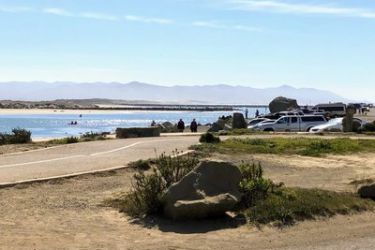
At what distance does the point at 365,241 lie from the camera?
9000mm

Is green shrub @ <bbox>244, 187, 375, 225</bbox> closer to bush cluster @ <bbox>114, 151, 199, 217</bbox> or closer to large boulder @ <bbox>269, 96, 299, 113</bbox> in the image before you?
bush cluster @ <bbox>114, 151, 199, 217</bbox>

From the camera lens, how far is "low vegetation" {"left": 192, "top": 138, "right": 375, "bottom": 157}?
63.1 ft

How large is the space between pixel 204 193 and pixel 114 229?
157 centimetres

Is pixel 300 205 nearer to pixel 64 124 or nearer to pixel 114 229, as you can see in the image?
pixel 114 229

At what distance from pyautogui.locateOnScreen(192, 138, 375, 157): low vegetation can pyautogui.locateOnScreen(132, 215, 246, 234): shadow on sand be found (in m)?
8.50

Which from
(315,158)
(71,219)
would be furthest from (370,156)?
(71,219)

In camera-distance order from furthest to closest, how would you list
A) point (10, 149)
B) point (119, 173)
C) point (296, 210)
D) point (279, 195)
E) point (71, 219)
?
point (10, 149) → point (119, 173) → point (279, 195) → point (296, 210) → point (71, 219)

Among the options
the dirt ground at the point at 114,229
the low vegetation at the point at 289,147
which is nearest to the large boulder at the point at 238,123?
→ the low vegetation at the point at 289,147

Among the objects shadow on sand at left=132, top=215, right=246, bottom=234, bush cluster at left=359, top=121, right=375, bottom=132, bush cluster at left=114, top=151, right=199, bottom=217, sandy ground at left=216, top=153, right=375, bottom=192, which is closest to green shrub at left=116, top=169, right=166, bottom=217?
bush cluster at left=114, top=151, right=199, bottom=217

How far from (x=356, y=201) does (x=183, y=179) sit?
11.1 ft

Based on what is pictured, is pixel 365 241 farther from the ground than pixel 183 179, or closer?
closer

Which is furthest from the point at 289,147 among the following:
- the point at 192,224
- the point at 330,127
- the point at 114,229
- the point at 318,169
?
the point at 330,127

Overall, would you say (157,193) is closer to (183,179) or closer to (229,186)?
(183,179)

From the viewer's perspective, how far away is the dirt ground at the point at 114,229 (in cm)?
855
